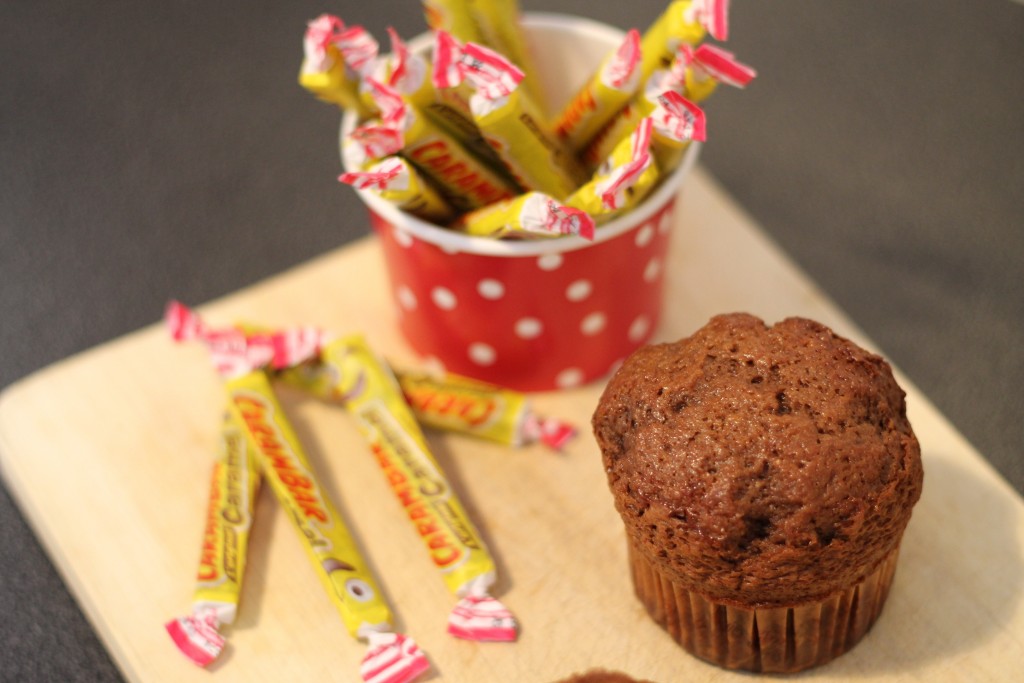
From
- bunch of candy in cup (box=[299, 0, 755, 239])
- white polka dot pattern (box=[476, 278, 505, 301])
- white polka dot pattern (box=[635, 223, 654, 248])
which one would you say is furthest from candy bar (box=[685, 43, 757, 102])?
white polka dot pattern (box=[476, 278, 505, 301])

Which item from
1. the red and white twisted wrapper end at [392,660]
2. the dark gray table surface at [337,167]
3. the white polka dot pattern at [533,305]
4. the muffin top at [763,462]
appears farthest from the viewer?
A: the dark gray table surface at [337,167]

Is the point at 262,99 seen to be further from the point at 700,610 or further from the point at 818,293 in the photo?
the point at 700,610

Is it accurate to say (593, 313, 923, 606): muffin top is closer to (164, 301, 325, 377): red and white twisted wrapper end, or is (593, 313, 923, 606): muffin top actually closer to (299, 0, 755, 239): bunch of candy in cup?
(299, 0, 755, 239): bunch of candy in cup

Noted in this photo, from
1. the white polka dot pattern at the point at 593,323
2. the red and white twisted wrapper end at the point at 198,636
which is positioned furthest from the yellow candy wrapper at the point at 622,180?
the red and white twisted wrapper end at the point at 198,636

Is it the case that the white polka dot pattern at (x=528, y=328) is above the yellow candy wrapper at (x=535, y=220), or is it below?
below

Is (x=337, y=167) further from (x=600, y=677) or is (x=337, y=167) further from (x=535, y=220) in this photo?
(x=600, y=677)

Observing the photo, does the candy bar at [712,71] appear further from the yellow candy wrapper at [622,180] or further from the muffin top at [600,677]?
the muffin top at [600,677]
